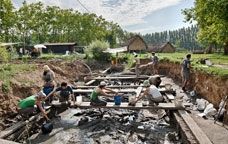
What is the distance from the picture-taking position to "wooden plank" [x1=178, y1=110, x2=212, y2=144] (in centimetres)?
764

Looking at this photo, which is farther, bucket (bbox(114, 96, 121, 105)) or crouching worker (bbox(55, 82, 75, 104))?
crouching worker (bbox(55, 82, 75, 104))

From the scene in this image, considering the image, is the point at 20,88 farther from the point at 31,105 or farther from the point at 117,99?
the point at 117,99

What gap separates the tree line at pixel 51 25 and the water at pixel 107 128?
3776 cm

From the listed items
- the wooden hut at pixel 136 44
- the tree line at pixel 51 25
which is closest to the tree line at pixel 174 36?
the tree line at pixel 51 25

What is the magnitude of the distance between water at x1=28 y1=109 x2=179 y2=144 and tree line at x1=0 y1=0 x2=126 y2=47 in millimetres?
37764

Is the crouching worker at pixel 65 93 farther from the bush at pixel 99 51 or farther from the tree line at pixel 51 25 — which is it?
the tree line at pixel 51 25

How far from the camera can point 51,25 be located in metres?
65.3

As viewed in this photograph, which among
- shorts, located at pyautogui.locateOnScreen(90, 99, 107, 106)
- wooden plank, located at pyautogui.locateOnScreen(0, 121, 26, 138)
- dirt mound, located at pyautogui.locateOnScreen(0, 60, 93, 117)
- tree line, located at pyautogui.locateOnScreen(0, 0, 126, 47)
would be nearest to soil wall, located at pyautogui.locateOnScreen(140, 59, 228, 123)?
shorts, located at pyautogui.locateOnScreen(90, 99, 107, 106)

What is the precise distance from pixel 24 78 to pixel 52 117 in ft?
11.6

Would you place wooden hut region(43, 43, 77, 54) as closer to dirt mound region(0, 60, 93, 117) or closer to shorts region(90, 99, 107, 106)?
dirt mound region(0, 60, 93, 117)

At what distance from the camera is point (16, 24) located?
190 feet

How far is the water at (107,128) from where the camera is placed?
9.91 m

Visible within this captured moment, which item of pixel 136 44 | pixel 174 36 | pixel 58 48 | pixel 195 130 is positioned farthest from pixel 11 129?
pixel 174 36

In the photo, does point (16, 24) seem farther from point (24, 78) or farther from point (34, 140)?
point (34, 140)
